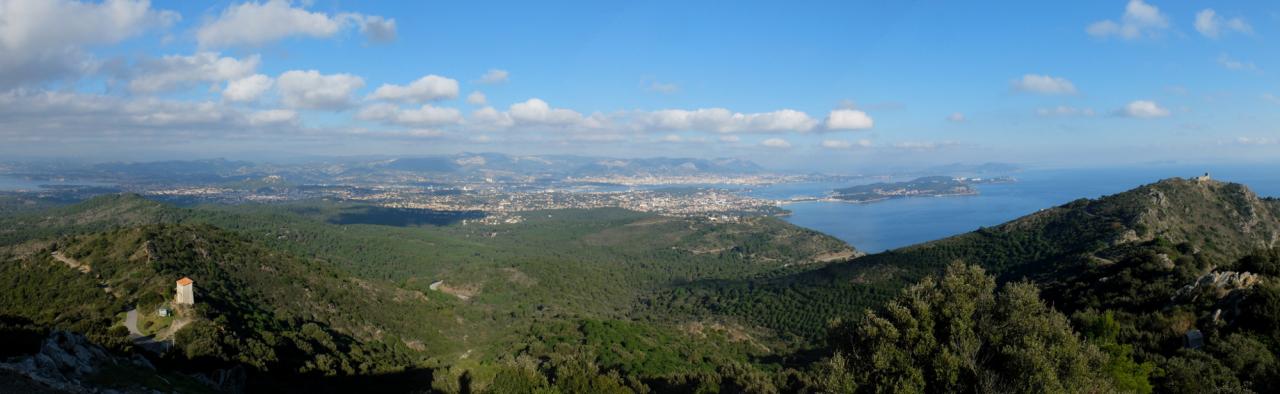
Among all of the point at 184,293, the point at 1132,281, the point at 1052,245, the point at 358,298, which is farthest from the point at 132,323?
the point at 1052,245

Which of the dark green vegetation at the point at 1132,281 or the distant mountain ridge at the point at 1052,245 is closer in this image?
the dark green vegetation at the point at 1132,281

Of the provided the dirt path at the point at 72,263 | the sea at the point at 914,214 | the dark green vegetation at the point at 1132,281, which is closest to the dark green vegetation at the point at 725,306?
the dark green vegetation at the point at 1132,281

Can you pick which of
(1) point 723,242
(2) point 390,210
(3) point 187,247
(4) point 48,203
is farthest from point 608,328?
(4) point 48,203

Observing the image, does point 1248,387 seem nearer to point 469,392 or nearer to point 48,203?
point 469,392

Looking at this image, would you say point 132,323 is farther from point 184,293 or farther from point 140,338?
point 140,338

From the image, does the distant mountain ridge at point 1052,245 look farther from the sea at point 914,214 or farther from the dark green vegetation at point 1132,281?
the sea at point 914,214

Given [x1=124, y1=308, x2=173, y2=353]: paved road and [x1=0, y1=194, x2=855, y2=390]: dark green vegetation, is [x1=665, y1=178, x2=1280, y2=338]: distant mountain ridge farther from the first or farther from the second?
[x1=124, y1=308, x2=173, y2=353]: paved road

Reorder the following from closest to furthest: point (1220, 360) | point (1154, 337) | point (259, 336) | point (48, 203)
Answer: point (1220, 360)
point (1154, 337)
point (259, 336)
point (48, 203)

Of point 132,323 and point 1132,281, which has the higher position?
point 1132,281
